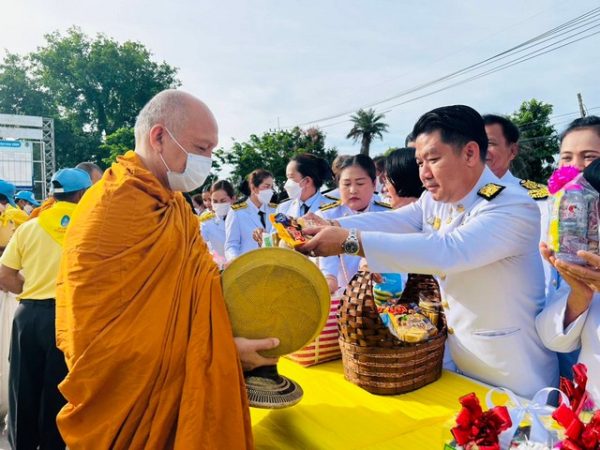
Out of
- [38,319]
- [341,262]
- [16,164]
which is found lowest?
[38,319]

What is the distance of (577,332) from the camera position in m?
1.79

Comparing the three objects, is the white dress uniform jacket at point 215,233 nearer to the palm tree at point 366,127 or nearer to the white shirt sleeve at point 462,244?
the white shirt sleeve at point 462,244

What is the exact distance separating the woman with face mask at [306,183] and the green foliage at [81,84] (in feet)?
134

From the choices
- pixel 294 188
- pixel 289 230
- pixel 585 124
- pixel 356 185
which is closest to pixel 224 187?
pixel 294 188

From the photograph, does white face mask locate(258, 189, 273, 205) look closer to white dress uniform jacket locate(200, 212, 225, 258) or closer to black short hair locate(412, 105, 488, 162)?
white dress uniform jacket locate(200, 212, 225, 258)

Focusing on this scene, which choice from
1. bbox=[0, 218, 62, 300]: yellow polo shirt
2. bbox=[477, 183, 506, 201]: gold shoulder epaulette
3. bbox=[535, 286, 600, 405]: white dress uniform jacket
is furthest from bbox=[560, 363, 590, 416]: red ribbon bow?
bbox=[0, 218, 62, 300]: yellow polo shirt

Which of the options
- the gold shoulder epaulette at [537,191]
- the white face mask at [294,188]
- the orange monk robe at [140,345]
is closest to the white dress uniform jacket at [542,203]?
the gold shoulder epaulette at [537,191]

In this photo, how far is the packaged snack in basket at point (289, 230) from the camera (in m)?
1.97

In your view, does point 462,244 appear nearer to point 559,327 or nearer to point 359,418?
point 559,327

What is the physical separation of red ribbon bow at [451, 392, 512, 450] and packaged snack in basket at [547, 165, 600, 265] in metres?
0.60

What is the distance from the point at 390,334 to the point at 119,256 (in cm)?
109

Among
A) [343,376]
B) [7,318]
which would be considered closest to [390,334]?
[343,376]

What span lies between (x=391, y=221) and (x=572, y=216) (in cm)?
118

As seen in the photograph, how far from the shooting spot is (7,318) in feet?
14.6
